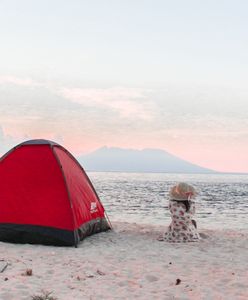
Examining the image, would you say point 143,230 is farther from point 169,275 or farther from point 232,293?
point 232,293

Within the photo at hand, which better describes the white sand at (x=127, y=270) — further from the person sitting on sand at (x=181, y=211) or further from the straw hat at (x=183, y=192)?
the straw hat at (x=183, y=192)

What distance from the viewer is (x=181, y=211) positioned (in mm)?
12438

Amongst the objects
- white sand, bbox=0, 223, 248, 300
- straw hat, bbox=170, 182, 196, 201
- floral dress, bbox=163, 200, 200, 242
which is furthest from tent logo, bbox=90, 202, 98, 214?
straw hat, bbox=170, 182, 196, 201

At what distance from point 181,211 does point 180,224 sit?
45 cm

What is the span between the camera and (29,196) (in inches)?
468

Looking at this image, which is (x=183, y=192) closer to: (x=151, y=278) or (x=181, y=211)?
(x=181, y=211)

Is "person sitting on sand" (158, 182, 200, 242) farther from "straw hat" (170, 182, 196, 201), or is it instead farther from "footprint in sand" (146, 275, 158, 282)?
"footprint in sand" (146, 275, 158, 282)

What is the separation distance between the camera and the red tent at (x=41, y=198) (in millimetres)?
11453

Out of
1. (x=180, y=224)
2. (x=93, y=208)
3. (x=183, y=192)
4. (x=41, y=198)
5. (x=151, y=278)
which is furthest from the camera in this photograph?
(x=93, y=208)

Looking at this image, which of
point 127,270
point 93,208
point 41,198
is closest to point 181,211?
point 93,208

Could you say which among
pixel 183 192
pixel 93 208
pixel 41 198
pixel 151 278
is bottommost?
pixel 151 278

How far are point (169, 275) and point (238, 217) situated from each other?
17807mm

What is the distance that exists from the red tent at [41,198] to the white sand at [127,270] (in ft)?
1.35

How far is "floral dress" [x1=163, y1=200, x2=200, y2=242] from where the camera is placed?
40.9 ft
